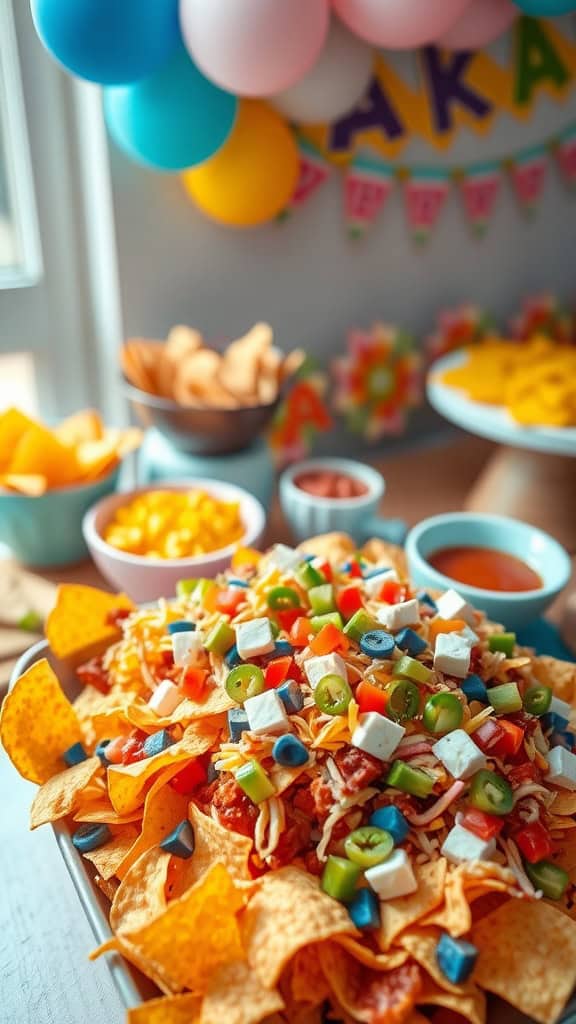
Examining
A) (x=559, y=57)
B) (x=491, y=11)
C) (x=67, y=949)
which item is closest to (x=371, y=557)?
(x=67, y=949)

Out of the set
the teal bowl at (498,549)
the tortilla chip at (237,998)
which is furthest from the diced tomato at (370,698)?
the teal bowl at (498,549)

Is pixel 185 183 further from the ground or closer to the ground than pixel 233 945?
further from the ground

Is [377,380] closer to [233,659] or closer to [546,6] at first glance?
[546,6]

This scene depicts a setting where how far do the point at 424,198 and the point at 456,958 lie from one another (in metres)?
1.36

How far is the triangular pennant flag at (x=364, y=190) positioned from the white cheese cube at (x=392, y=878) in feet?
3.93

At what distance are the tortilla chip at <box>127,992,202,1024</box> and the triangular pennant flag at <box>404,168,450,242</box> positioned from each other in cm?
139

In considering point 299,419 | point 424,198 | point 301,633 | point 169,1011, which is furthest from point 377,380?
point 169,1011

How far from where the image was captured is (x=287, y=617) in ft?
2.71

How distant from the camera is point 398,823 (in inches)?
25.6

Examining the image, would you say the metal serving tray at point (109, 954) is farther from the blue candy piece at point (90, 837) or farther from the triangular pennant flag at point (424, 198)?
the triangular pennant flag at point (424, 198)

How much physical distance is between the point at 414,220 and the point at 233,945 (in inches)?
53.5

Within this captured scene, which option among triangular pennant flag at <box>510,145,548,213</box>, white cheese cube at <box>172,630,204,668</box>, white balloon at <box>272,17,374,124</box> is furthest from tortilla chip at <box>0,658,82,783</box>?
triangular pennant flag at <box>510,145,548,213</box>

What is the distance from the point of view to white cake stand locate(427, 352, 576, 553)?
131 cm

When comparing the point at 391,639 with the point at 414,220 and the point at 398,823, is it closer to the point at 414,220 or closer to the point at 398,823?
the point at 398,823
